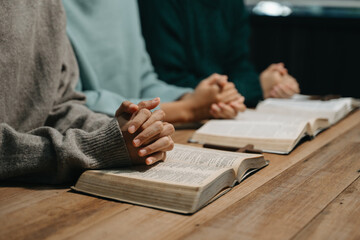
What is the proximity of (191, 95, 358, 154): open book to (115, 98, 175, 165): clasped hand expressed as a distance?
32 cm

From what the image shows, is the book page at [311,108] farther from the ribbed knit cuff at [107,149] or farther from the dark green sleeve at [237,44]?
the ribbed knit cuff at [107,149]

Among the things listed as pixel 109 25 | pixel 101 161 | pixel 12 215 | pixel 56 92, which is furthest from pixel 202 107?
pixel 12 215

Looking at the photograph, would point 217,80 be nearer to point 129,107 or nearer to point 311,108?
point 311,108

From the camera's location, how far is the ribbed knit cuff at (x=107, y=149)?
0.91 m

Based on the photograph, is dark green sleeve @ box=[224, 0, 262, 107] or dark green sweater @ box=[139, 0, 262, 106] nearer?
dark green sweater @ box=[139, 0, 262, 106]

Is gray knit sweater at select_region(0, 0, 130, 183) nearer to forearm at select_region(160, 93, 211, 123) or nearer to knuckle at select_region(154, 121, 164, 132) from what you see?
knuckle at select_region(154, 121, 164, 132)

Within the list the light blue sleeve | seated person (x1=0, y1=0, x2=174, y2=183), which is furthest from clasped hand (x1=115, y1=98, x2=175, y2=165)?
the light blue sleeve

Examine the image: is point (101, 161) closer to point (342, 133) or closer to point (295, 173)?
point (295, 173)

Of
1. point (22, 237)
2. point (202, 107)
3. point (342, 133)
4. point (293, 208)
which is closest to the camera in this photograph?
point (22, 237)

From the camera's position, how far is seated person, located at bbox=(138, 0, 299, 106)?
1860mm

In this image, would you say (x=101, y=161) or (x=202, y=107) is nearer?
(x=101, y=161)

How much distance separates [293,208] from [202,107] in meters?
0.73

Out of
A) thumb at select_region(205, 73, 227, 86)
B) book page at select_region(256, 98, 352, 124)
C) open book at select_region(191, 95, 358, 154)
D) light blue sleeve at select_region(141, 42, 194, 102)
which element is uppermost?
thumb at select_region(205, 73, 227, 86)

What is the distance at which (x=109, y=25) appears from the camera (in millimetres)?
1549
